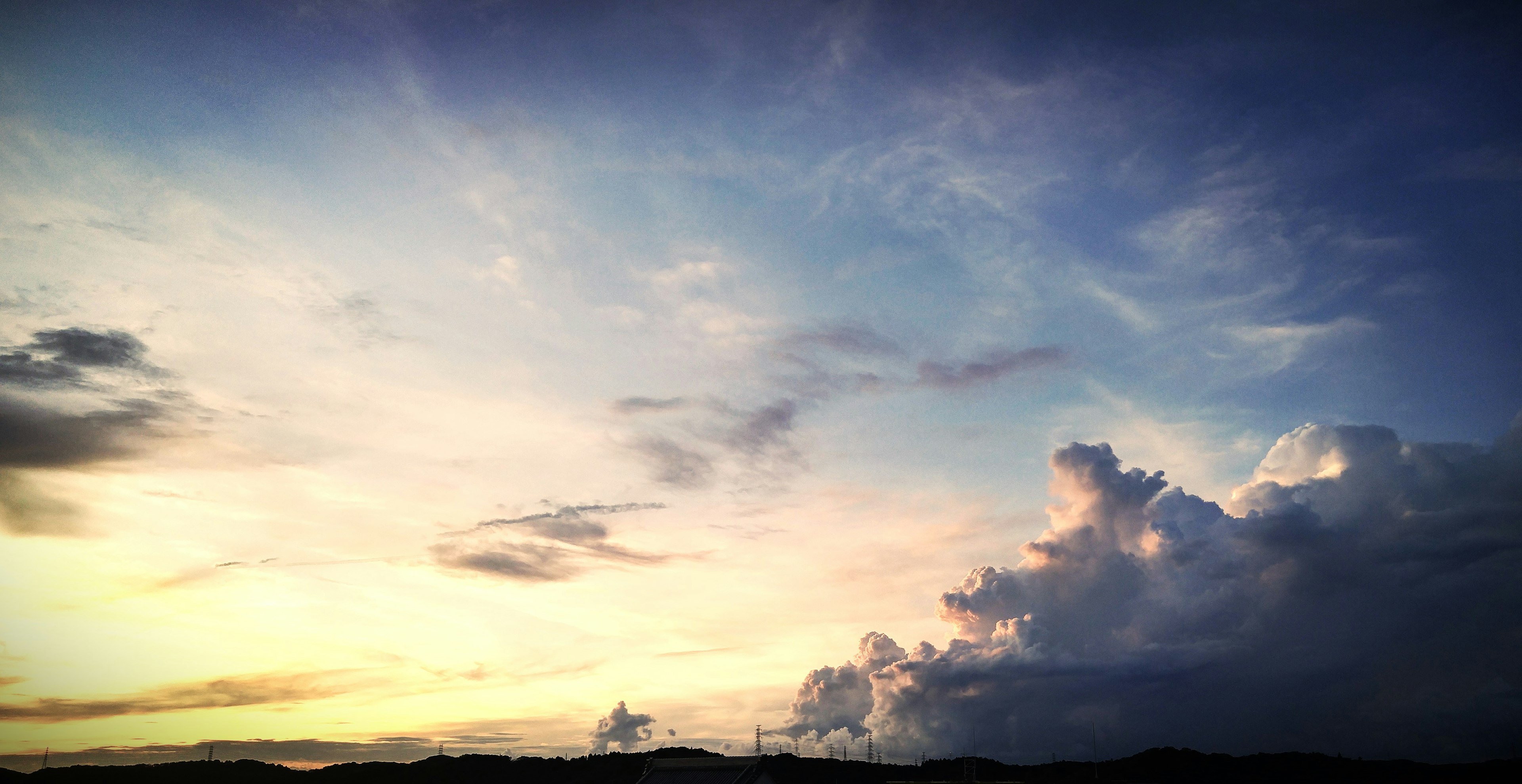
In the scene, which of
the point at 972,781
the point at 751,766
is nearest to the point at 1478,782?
the point at 972,781

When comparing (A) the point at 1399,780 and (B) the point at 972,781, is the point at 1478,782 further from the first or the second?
A: (B) the point at 972,781

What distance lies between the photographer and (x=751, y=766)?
163m

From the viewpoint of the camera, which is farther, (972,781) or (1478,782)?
(1478,782)

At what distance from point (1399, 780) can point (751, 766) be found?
472ft

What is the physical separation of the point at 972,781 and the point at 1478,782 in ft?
351

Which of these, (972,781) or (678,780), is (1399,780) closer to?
(972,781)

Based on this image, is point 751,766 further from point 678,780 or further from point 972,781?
point 972,781

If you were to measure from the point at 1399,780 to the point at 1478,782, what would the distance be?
48.1 feet

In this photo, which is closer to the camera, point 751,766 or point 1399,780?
point 751,766

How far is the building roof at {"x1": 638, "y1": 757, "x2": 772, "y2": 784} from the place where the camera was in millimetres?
161500

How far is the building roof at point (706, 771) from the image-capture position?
162 meters

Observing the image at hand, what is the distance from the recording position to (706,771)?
548ft

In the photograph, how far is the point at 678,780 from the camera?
16638cm

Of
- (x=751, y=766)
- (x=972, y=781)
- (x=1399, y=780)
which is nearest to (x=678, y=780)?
(x=751, y=766)
